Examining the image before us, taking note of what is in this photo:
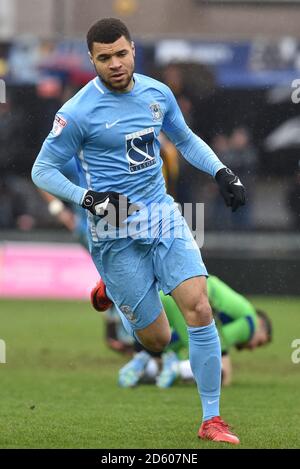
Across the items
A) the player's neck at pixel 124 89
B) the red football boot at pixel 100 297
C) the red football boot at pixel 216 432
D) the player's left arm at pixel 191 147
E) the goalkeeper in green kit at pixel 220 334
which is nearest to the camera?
the red football boot at pixel 216 432

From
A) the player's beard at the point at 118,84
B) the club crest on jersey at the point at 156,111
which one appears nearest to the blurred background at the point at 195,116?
the club crest on jersey at the point at 156,111

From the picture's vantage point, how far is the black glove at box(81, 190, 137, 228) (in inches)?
275

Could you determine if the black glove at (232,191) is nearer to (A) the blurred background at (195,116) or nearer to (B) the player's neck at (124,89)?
(B) the player's neck at (124,89)

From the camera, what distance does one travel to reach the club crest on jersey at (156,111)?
7.39m

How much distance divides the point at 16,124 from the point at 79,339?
578 cm

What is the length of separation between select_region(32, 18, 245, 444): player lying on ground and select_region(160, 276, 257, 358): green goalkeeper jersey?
2.37 m

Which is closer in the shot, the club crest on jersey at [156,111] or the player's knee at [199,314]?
the player's knee at [199,314]

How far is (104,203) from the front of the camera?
6988mm

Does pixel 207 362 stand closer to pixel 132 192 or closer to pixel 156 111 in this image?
pixel 132 192

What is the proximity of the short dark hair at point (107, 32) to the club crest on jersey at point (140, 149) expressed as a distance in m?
0.55

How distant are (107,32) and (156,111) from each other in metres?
0.57

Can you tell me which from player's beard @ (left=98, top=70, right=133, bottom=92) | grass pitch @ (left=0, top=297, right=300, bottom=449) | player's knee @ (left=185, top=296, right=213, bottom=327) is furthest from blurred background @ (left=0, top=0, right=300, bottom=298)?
player's knee @ (left=185, top=296, right=213, bottom=327)

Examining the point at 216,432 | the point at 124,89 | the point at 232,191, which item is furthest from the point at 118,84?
the point at 216,432
